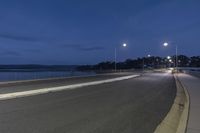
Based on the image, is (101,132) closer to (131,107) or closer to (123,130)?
(123,130)

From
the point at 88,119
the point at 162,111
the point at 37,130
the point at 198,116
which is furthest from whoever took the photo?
the point at 162,111

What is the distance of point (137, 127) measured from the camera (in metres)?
9.56

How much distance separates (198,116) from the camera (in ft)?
37.6

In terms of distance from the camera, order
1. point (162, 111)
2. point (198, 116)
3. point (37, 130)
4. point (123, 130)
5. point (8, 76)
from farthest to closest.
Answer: point (8, 76) → point (162, 111) → point (198, 116) → point (123, 130) → point (37, 130)

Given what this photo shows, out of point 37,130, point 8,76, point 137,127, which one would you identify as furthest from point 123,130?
point 8,76

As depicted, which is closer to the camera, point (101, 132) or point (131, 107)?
point (101, 132)

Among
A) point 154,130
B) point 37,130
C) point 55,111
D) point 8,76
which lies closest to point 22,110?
point 55,111

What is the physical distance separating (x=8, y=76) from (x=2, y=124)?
29437 mm

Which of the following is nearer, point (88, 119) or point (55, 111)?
point (88, 119)

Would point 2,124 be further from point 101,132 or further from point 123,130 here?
point 123,130

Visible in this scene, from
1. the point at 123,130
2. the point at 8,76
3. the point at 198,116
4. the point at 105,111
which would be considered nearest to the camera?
the point at 123,130

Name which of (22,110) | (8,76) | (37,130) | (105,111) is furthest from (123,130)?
(8,76)

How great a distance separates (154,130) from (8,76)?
1208 inches

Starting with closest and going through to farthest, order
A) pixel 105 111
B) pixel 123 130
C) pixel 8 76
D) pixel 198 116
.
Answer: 1. pixel 123 130
2. pixel 198 116
3. pixel 105 111
4. pixel 8 76
